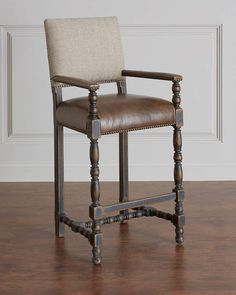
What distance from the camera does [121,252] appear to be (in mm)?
3129

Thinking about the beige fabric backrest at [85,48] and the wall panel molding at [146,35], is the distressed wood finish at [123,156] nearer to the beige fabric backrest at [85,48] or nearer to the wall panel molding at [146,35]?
the beige fabric backrest at [85,48]

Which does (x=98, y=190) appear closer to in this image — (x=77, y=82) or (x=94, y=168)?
(x=94, y=168)

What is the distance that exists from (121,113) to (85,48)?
493 mm

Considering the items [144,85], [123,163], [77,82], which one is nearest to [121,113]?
[77,82]

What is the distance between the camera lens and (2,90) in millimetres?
4355

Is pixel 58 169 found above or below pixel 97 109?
below

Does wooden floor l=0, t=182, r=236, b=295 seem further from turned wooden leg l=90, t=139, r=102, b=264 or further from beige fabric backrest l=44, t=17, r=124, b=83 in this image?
beige fabric backrest l=44, t=17, r=124, b=83

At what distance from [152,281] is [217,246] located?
51 cm

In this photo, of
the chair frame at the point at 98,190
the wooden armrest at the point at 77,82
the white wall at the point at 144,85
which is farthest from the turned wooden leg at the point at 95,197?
the white wall at the point at 144,85

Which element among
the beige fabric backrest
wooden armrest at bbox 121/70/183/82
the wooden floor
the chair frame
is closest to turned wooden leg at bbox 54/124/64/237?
the chair frame

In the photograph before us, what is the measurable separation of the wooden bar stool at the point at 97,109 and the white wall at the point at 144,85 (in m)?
0.86

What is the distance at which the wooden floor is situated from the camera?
2732 millimetres

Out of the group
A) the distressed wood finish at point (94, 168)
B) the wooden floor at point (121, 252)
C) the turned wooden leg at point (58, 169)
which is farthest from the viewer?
the turned wooden leg at point (58, 169)

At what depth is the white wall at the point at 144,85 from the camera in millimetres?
4297
